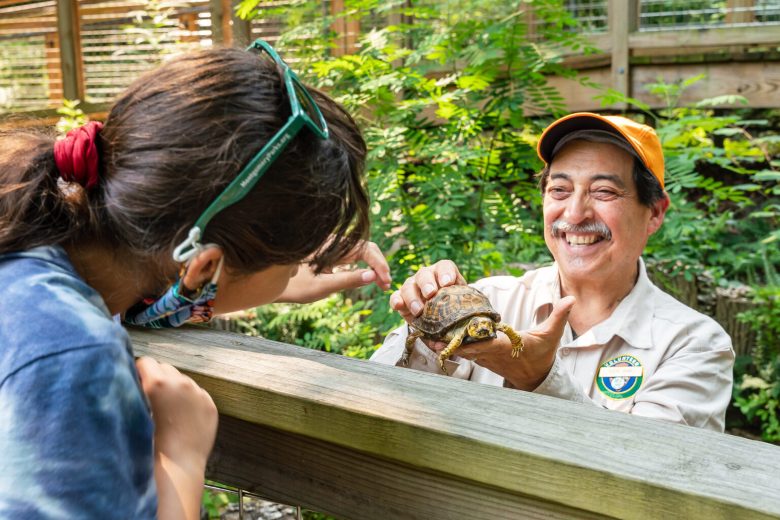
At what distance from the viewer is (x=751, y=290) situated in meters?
4.96

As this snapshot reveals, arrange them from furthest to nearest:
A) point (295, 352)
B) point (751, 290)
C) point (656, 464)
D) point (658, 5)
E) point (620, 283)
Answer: point (658, 5) → point (751, 290) → point (620, 283) → point (295, 352) → point (656, 464)

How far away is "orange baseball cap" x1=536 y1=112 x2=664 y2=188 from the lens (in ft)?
8.16

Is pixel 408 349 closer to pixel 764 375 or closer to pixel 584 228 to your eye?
pixel 584 228

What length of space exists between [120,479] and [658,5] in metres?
6.55

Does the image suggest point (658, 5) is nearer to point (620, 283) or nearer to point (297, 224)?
point (620, 283)

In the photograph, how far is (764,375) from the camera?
187 inches

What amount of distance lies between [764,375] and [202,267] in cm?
433

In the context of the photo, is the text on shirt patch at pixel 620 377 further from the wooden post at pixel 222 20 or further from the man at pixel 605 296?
the wooden post at pixel 222 20

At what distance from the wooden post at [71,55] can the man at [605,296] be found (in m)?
6.13

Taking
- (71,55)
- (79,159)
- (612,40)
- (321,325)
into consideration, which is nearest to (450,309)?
(79,159)

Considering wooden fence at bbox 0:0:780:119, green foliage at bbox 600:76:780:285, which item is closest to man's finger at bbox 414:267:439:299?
green foliage at bbox 600:76:780:285

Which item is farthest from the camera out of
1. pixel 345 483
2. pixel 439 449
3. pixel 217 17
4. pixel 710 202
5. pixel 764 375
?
pixel 217 17

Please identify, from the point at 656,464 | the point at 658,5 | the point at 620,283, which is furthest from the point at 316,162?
the point at 658,5

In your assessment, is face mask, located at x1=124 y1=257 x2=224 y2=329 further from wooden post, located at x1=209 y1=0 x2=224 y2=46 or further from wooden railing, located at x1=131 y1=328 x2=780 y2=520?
wooden post, located at x1=209 y1=0 x2=224 y2=46
